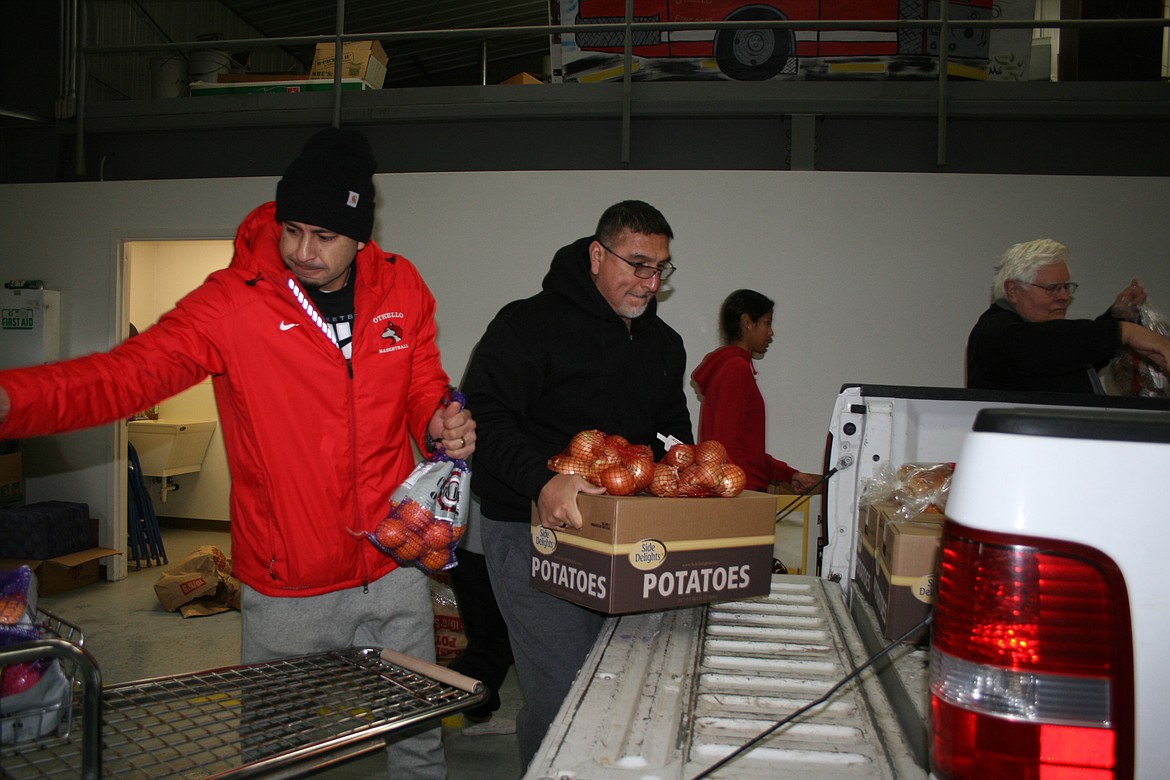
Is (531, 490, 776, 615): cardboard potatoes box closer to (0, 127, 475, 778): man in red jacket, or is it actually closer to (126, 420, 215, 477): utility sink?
(0, 127, 475, 778): man in red jacket

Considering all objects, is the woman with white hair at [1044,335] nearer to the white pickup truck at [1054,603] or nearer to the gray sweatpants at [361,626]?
the white pickup truck at [1054,603]

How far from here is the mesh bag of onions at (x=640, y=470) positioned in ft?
6.08

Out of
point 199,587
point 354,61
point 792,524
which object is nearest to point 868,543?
point 792,524

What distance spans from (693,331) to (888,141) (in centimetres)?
171

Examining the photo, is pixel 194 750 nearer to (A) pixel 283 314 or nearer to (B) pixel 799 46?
(A) pixel 283 314

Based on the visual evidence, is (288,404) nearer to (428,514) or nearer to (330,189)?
(428,514)

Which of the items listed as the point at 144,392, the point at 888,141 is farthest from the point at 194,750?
the point at 888,141

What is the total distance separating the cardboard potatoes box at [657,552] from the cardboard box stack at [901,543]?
0.83 ft

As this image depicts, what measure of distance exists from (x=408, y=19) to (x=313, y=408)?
28.5 feet

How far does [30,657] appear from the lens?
97cm

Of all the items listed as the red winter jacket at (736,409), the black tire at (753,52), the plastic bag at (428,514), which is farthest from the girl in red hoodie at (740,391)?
the plastic bag at (428,514)

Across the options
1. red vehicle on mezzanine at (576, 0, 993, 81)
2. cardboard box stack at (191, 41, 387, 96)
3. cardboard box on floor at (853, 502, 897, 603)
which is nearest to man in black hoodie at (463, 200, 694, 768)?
cardboard box on floor at (853, 502, 897, 603)

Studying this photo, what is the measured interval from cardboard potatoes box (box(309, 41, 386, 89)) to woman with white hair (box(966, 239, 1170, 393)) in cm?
446

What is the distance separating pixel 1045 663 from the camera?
0.78 metres
